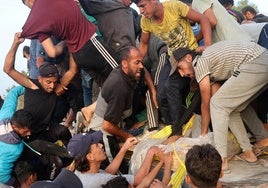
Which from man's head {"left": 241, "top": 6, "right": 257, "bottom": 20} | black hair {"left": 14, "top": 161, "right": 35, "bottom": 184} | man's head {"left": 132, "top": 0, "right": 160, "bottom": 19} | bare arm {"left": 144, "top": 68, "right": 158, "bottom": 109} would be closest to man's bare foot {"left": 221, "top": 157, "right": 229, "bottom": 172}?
bare arm {"left": 144, "top": 68, "right": 158, "bottom": 109}

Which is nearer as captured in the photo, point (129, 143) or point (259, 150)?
point (259, 150)

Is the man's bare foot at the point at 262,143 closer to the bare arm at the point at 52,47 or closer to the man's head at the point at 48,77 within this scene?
the man's head at the point at 48,77

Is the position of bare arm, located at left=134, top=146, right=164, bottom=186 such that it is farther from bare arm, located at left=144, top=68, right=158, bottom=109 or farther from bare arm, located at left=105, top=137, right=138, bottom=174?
bare arm, located at left=144, top=68, right=158, bottom=109

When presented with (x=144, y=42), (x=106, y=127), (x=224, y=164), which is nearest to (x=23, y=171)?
(x=106, y=127)

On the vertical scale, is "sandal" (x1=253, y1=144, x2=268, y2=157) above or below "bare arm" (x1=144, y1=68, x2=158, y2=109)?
below

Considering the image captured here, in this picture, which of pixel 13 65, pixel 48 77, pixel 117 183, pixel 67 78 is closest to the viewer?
pixel 117 183

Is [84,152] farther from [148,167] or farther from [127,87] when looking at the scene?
[127,87]

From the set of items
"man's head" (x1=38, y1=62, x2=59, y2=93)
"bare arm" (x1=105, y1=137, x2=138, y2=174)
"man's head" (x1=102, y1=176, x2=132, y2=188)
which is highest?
"man's head" (x1=38, y1=62, x2=59, y2=93)

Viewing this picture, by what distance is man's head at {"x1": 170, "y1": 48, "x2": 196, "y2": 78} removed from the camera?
13.5 feet

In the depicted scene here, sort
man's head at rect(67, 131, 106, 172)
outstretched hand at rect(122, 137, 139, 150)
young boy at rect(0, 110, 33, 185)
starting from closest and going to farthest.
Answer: man's head at rect(67, 131, 106, 172), outstretched hand at rect(122, 137, 139, 150), young boy at rect(0, 110, 33, 185)

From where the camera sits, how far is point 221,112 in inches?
152

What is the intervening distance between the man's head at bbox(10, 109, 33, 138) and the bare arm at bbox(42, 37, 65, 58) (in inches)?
30.9

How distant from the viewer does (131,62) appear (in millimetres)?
4352

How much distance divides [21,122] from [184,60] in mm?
1893
